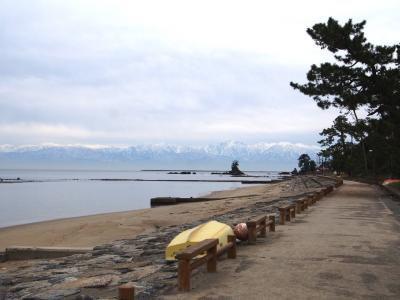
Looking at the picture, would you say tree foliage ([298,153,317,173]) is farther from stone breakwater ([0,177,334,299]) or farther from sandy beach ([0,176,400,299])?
stone breakwater ([0,177,334,299])

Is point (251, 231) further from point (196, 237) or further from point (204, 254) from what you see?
point (204, 254)

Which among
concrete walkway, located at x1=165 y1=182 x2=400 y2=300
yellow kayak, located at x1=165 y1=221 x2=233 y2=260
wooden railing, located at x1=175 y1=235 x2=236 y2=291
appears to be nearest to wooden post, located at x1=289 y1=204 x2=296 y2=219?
concrete walkway, located at x1=165 y1=182 x2=400 y2=300

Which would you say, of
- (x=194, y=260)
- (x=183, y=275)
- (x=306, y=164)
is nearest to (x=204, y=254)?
(x=194, y=260)

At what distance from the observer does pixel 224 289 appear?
6609 millimetres

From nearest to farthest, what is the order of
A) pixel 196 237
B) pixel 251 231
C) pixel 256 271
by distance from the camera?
1. pixel 256 271
2. pixel 196 237
3. pixel 251 231

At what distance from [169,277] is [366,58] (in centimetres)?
2181

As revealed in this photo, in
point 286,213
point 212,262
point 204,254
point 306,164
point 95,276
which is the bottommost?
point 95,276

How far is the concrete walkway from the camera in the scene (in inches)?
253

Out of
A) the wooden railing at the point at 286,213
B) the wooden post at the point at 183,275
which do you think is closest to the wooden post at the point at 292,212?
the wooden railing at the point at 286,213

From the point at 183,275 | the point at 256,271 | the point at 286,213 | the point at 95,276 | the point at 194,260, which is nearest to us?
the point at 183,275

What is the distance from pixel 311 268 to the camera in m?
7.95

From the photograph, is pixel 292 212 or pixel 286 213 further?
pixel 292 212

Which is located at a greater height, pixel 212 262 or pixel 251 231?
pixel 251 231

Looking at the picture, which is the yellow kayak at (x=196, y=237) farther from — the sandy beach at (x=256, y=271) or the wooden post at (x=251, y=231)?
the wooden post at (x=251, y=231)
